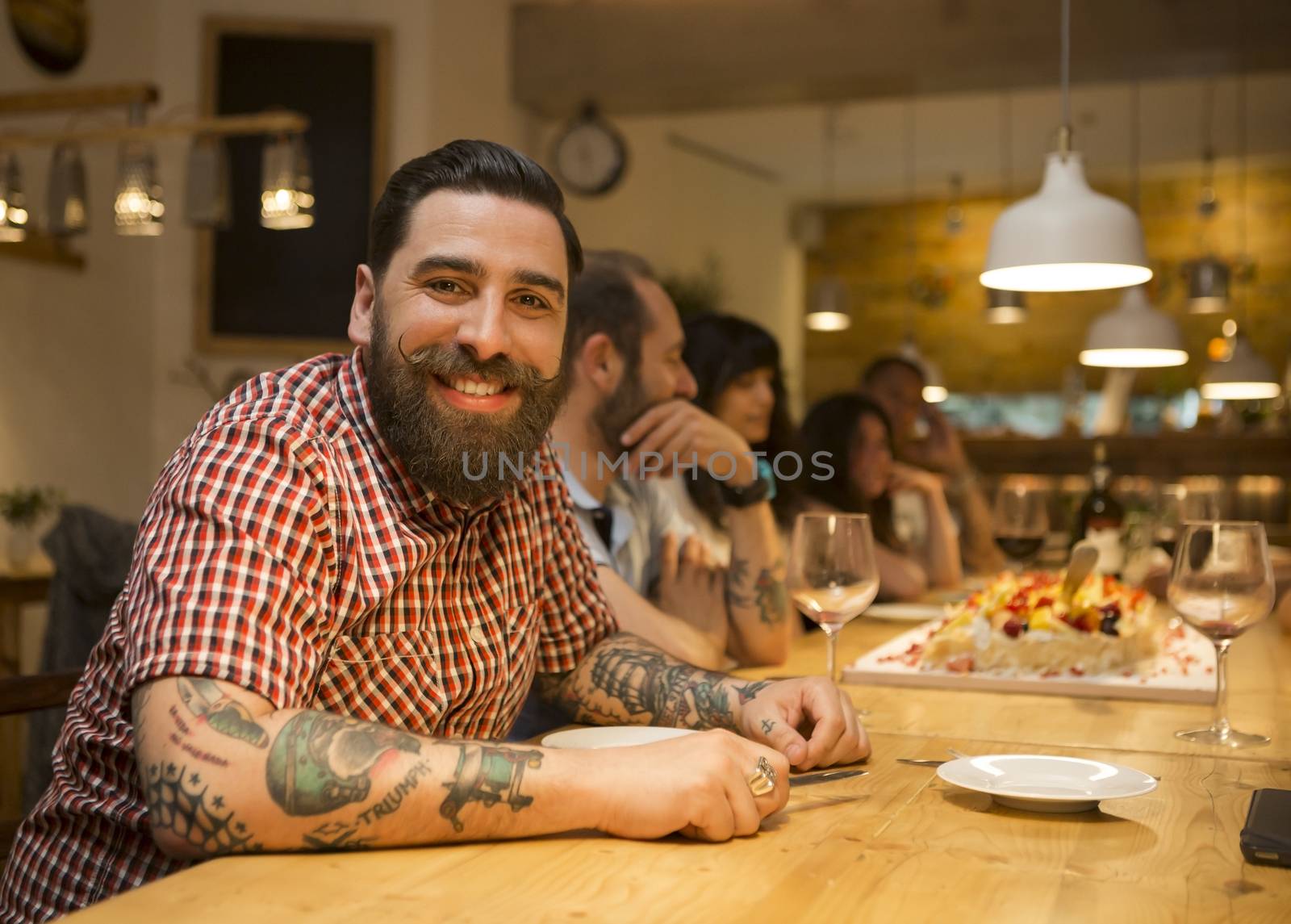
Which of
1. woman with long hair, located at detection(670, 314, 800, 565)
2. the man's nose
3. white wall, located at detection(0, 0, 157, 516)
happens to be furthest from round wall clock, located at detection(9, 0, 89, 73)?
the man's nose

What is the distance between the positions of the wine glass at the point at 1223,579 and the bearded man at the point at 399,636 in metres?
0.44

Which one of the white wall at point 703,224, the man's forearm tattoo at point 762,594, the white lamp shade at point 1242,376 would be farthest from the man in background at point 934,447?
the man's forearm tattoo at point 762,594

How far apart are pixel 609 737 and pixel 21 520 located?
130 inches

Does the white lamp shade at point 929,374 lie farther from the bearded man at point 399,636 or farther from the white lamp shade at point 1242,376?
the bearded man at point 399,636

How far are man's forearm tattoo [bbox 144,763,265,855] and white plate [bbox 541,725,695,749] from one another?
0.37m

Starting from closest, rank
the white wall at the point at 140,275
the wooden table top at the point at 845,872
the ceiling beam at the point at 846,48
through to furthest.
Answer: the wooden table top at the point at 845,872 < the white wall at the point at 140,275 < the ceiling beam at the point at 846,48

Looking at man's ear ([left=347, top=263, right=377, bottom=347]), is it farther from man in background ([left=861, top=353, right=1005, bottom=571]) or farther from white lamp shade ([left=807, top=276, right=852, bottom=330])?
white lamp shade ([left=807, top=276, right=852, bottom=330])

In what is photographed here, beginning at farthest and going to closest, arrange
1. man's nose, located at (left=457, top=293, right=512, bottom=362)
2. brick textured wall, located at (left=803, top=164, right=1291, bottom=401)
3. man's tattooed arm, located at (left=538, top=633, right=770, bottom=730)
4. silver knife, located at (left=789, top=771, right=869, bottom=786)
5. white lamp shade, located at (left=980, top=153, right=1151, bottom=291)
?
brick textured wall, located at (left=803, top=164, right=1291, bottom=401) → white lamp shade, located at (left=980, top=153, right=1151, bottom=291) → man's tattooed arm, located at (left=538, top=633, right=770, bottom=730) → man's nose, located at (left=457, top=293, right=512, bottom=362) → silver knife, located at (left=789, top=771, right=869, bottom=786)

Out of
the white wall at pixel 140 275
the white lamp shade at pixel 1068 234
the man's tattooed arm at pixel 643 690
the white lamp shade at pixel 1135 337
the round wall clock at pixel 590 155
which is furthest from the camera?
the round wall clock at pixel 590 155

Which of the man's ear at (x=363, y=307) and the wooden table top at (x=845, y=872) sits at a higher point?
the man's ear at (x=363, y=307)

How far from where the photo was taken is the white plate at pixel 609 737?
4.23 feet

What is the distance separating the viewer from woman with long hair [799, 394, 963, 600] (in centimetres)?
350

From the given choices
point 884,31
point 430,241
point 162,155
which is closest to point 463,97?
point 162,155

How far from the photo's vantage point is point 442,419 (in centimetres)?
136
